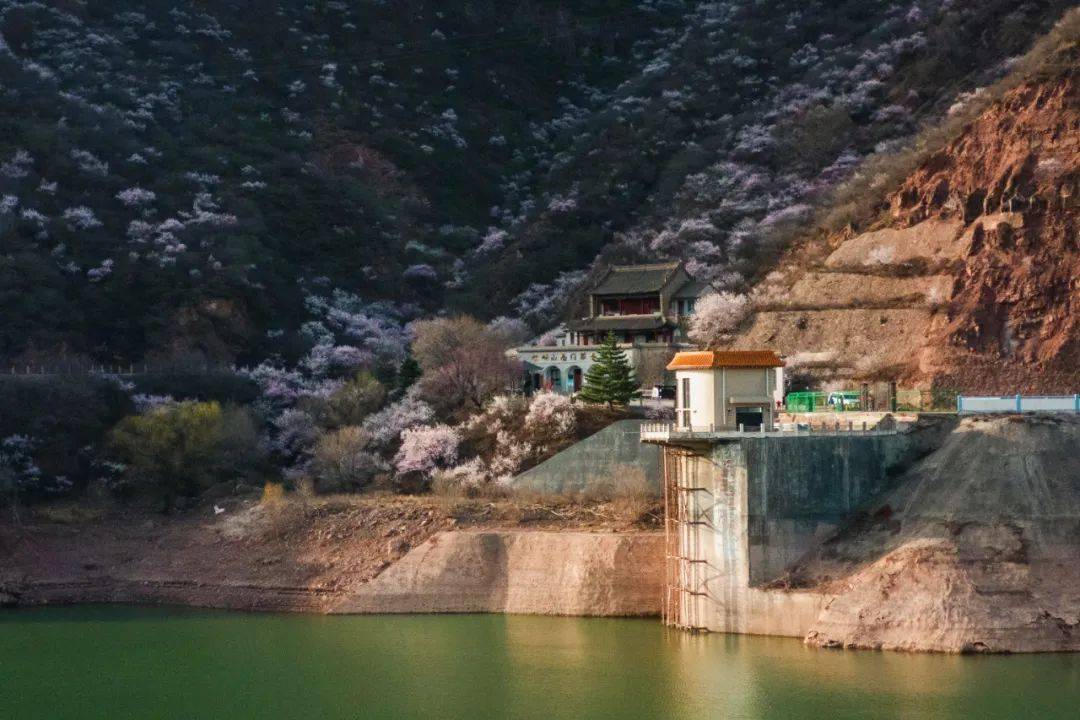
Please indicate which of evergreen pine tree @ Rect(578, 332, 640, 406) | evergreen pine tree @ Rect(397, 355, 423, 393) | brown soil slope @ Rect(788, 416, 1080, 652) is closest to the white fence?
brown soil slope @ Rect(788, 416, 1080, 652)

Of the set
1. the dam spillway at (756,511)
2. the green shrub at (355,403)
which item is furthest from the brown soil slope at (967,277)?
the green shrub at (355,403)

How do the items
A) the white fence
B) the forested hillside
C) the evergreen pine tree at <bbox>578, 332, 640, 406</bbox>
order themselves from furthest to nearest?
the forested hillside < the evergreen pine tree at <bbox>578, 332, 640, 406</bbox> < the white fence

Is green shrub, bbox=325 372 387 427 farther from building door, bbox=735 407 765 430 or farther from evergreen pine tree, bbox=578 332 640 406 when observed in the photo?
building door, bbox=735 407 765 430

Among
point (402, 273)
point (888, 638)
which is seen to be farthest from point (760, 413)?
point (402, 273)

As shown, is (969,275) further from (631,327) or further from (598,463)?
(598,463)

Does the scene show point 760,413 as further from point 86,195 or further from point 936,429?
point 86,195

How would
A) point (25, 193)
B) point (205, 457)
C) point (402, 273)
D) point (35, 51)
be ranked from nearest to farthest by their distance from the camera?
point (205, 457) < point (25, 193) < point (402, 273) < point (35, 51)
